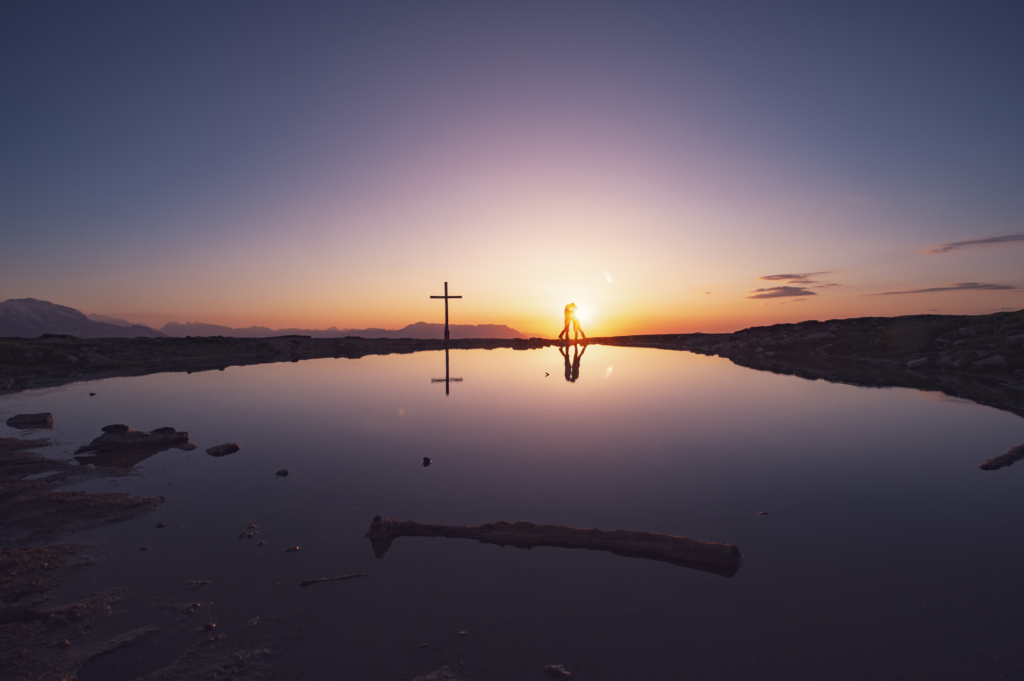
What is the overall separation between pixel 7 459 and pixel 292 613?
1102 cm

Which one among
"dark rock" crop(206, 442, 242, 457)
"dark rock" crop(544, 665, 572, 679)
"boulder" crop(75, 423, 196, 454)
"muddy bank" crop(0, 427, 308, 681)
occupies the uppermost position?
"boulder" crop(75, 423, 196, 454)

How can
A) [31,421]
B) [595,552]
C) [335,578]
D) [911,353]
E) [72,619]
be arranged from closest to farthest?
[72,619]
[335,578]
[595,552]
[31,421]
[911,353]

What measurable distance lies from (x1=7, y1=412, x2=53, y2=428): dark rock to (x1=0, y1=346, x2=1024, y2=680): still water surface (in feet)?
2.56

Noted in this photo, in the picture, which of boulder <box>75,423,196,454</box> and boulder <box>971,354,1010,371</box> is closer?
boulder <box>75,423,196,454</box>

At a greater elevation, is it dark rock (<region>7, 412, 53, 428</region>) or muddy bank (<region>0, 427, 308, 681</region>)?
dark rock (<region>7, 412, 53, 428</region>)

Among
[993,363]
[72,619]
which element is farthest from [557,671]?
[993,363]

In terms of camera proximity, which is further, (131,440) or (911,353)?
(911,353)

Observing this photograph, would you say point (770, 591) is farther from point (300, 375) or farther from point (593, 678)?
point (300, 375)

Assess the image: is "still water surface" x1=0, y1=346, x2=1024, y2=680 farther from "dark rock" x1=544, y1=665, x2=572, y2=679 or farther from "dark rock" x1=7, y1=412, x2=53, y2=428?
"dark rock" x1=7, y1=412, x2=53, y2=428

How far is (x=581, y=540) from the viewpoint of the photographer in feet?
22.5

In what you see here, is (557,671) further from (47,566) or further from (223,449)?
(223,449)

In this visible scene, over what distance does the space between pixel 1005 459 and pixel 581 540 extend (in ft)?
38.7

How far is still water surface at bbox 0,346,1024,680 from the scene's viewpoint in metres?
4.75

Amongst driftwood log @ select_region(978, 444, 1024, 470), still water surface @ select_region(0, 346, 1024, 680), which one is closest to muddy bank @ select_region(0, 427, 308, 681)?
still water surface @ select_region(0, 346, 1024, 680)
